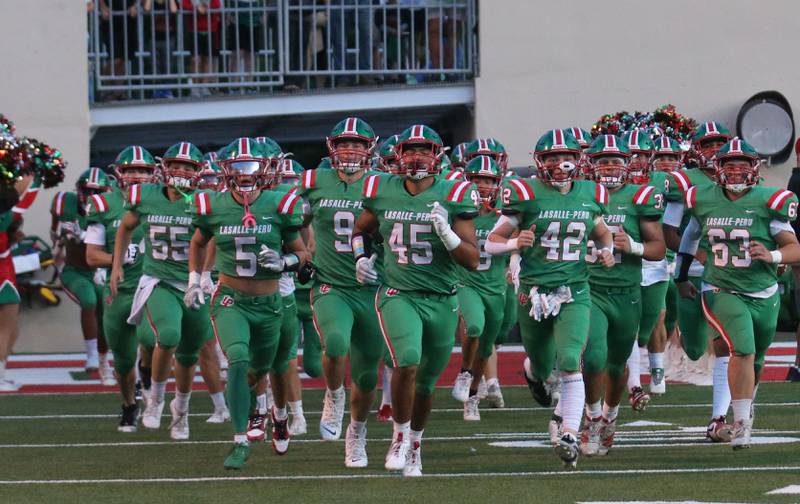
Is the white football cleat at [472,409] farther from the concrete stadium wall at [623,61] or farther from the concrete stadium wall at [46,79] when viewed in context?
the concrete stadium wall at [46,79]

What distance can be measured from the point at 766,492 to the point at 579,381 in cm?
152

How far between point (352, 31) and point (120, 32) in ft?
8.62

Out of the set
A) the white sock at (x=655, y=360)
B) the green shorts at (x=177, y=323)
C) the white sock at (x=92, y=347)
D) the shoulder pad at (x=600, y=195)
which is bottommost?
the white sock at (x=92, y=347)

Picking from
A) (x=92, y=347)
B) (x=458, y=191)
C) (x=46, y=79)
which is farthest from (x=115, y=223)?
(x=46, y=79)

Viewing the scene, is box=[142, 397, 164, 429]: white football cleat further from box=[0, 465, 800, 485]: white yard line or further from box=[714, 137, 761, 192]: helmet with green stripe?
box=[714, 137, 761, 192]: helmet with green stripe

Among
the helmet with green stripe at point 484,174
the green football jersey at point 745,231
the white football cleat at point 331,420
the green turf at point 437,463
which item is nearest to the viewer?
the green turf at point 437,463

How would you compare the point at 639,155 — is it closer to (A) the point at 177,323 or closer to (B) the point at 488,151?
(B) the point at 488,151

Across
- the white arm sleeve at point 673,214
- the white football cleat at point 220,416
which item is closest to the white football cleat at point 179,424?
the white football cleat at point 220,416

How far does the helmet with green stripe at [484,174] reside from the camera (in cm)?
1152

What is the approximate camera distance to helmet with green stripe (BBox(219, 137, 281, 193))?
30.3 feet

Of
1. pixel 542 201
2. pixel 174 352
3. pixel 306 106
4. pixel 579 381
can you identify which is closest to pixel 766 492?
pixel 579 381

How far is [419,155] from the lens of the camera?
8.73 metres

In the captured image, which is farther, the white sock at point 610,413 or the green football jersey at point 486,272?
the green football jersey at point 486,272

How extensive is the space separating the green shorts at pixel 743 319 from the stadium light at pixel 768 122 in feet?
35.6
